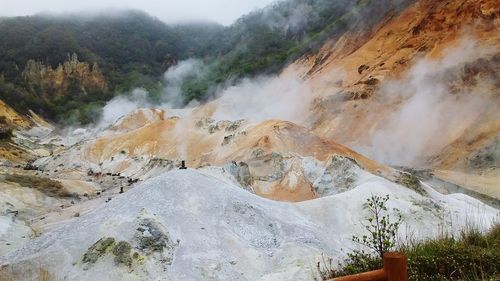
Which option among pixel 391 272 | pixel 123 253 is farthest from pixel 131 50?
pixel 391 272

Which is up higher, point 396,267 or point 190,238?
point 190,238

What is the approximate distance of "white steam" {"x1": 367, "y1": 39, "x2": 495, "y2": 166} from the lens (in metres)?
25.9

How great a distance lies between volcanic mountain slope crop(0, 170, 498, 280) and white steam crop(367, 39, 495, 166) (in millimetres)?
15360

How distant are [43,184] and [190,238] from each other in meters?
15.3

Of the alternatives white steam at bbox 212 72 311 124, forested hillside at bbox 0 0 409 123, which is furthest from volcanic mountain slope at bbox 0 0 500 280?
forested hillside at bbox 0 0 409 123

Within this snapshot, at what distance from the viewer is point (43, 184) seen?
73.0 ft

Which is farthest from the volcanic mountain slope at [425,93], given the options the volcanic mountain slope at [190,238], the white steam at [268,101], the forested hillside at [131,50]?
the volcanic mountain slope at [190,238]

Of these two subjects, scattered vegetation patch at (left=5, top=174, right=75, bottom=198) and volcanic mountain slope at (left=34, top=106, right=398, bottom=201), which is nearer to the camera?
volcanic mountain slope at (left=34, top=106, right=398, bottom=201)

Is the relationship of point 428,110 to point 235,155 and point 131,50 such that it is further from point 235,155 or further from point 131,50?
point 131,50

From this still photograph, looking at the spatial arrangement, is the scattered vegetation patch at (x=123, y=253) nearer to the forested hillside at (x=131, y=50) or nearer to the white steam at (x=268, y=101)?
the white steam at (x=268, y=101)

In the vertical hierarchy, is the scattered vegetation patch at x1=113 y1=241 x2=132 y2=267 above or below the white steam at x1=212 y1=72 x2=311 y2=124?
below

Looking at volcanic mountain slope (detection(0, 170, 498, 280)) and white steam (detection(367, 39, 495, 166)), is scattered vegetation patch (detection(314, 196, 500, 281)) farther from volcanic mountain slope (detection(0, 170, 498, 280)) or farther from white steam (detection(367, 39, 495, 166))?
white steam (detection(367, 39, 495, 166))

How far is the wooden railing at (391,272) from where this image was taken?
286 centimetres

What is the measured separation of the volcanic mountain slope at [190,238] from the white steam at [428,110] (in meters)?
15.4
